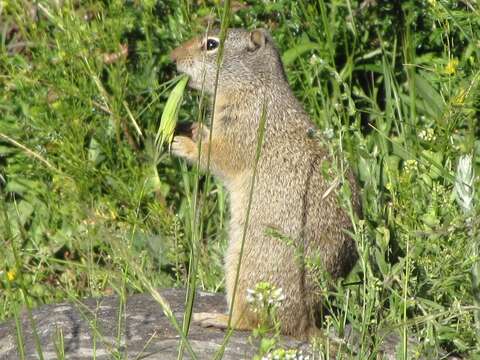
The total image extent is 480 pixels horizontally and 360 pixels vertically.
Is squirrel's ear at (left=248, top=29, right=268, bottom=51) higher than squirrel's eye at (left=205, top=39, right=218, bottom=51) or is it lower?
higher

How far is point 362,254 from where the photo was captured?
2.94 m

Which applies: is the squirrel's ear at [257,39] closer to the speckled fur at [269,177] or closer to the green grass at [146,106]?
the speckled fur at [269,177]

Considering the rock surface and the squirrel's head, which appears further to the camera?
the squirrel's head

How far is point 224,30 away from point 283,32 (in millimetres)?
2639

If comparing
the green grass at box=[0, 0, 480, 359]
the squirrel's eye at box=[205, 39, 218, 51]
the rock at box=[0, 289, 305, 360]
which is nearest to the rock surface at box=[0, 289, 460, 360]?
the rock at box=[0, 289, 305, 360]

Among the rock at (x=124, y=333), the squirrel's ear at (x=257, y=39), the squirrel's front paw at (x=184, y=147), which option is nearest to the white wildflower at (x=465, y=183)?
the rock at (x=124, y=333)

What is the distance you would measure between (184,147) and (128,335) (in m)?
1.04

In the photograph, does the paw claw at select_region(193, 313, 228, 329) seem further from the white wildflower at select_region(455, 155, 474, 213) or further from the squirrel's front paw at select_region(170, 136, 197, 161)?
the white wildflower at select_region(455, 155, 474, 213)

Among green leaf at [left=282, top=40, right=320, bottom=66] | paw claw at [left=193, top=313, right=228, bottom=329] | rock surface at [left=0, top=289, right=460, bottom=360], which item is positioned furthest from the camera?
green leaf at [left=282, top=40, right=320, bottom=66]

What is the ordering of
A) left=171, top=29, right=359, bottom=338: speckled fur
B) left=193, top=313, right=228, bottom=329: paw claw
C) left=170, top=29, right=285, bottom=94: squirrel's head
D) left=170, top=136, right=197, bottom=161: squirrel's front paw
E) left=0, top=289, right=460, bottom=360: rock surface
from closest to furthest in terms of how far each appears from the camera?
left=0, top=289, right=460, bottom=360: rock surface → left=171, top=29, right=359, bottom=338: speckled fur → left=193, top=313, right=228, bottom=329: paw claw → left=170, top=136, right=197, bottom=161: squirrel's front paw → left=170, top=29, right=285, bottom=94: squirrel's head

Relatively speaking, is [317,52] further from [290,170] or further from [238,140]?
[290,170]

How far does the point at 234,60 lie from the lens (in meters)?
4.67

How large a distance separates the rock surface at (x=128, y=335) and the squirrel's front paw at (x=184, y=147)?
606mm

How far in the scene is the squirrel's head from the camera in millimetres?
4582
